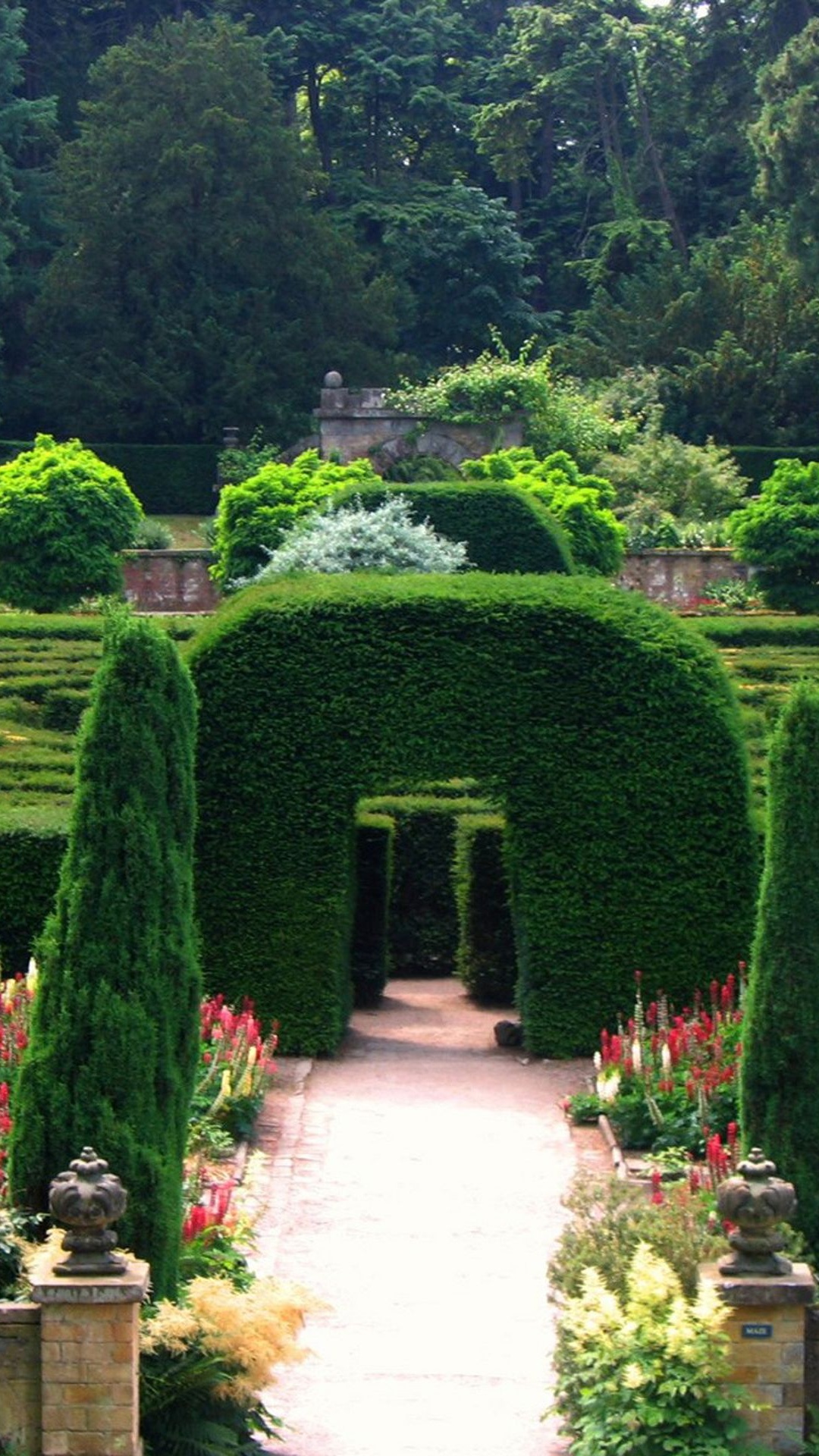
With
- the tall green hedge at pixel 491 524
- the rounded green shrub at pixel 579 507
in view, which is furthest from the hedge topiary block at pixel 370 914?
the rounded green shrub at pixel 579 507

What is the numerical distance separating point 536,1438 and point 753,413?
41.8 metres

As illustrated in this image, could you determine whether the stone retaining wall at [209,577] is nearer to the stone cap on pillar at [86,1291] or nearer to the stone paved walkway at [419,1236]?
the stone paved walkway at [419,1236]

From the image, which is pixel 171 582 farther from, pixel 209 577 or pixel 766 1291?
pixel 766 1291

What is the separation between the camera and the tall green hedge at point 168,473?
160ft

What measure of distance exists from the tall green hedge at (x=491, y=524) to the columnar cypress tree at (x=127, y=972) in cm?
1657

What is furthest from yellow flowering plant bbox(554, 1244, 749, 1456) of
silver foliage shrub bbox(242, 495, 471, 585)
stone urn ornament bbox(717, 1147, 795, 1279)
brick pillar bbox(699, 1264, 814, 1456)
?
silver foliage shrub bbox(242, 495, 471, 585)

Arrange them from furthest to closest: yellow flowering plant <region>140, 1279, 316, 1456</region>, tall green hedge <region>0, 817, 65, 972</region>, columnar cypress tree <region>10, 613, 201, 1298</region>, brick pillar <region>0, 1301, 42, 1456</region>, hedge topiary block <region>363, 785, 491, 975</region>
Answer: hedge topiary block <region>363, 785, 491, 975</region> < tall green hedge <region>0, 817, 65, 972</region> < columnar cypress tree <region>10, 613, 201, 1298</region> < yellow flowering plant <region>140, 1279, 316, 1456</region> < brick pillar <region>0, 1301, 42, 1456</region>

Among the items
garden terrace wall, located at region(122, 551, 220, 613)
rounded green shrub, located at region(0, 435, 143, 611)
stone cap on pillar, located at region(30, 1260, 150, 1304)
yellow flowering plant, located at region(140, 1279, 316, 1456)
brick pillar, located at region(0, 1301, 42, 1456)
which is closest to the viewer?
stone cap on pillar, located at region(30, 1260, 150, 1304)

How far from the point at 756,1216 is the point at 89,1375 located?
2.15 meters

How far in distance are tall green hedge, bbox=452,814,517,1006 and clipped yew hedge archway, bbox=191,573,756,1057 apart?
2.33 meters

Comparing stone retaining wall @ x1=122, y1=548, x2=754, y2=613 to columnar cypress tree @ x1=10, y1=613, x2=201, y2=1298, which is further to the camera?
stone retaining wall @ x1=122, y1=548, x2=754, y2=613

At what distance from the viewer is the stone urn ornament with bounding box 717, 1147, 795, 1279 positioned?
851 cm

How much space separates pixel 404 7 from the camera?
61.0 metres

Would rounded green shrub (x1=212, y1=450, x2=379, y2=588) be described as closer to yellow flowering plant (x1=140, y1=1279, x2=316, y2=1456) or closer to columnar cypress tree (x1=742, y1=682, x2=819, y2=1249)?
columnar cypress tree (x1=742, y1=682, x2=819, y2=1249)
